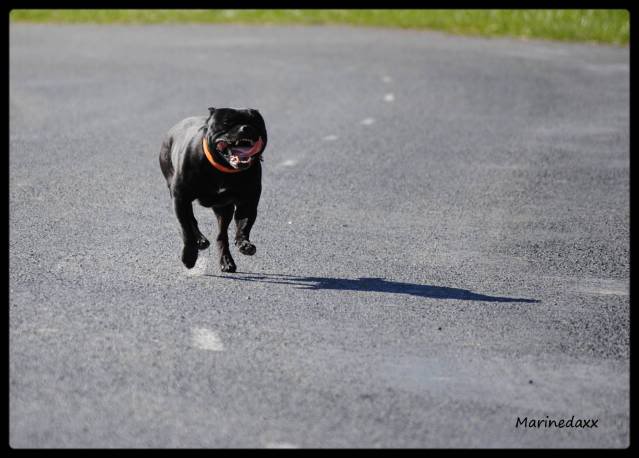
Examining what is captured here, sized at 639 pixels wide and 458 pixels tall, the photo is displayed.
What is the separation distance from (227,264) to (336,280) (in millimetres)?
724

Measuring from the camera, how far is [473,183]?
10.7 m

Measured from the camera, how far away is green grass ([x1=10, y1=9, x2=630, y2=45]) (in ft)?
79.9

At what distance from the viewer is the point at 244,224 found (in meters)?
7.19

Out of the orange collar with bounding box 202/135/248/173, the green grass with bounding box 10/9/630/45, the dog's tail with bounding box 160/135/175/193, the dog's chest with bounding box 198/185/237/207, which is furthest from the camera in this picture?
the green grass with bounding box 10/9/630/45

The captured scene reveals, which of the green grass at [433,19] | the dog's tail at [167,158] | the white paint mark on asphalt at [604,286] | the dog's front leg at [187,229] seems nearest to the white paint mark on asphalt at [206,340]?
the dog's front leg at [187,229]

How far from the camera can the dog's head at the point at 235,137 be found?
6.49 m

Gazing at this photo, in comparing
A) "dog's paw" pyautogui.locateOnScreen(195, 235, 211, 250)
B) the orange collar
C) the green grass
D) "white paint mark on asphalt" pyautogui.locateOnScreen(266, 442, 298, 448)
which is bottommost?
the green grass

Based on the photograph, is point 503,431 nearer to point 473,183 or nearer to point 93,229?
point 93,229

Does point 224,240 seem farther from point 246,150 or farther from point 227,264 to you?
point 246,150

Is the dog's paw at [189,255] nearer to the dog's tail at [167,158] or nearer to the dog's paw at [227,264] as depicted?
the dog's paw at [227,264]

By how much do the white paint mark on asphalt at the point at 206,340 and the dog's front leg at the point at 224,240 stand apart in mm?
1265

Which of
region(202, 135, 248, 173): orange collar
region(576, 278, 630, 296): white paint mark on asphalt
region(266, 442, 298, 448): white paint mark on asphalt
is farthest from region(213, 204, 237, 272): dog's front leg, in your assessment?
region(266, 442, 298, 448): white paint mark on asphalt

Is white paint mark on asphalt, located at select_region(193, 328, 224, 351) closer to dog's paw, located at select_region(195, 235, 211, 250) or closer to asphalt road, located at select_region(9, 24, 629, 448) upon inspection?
asphalt road, located at select_region(9, 24, 629, 448)
